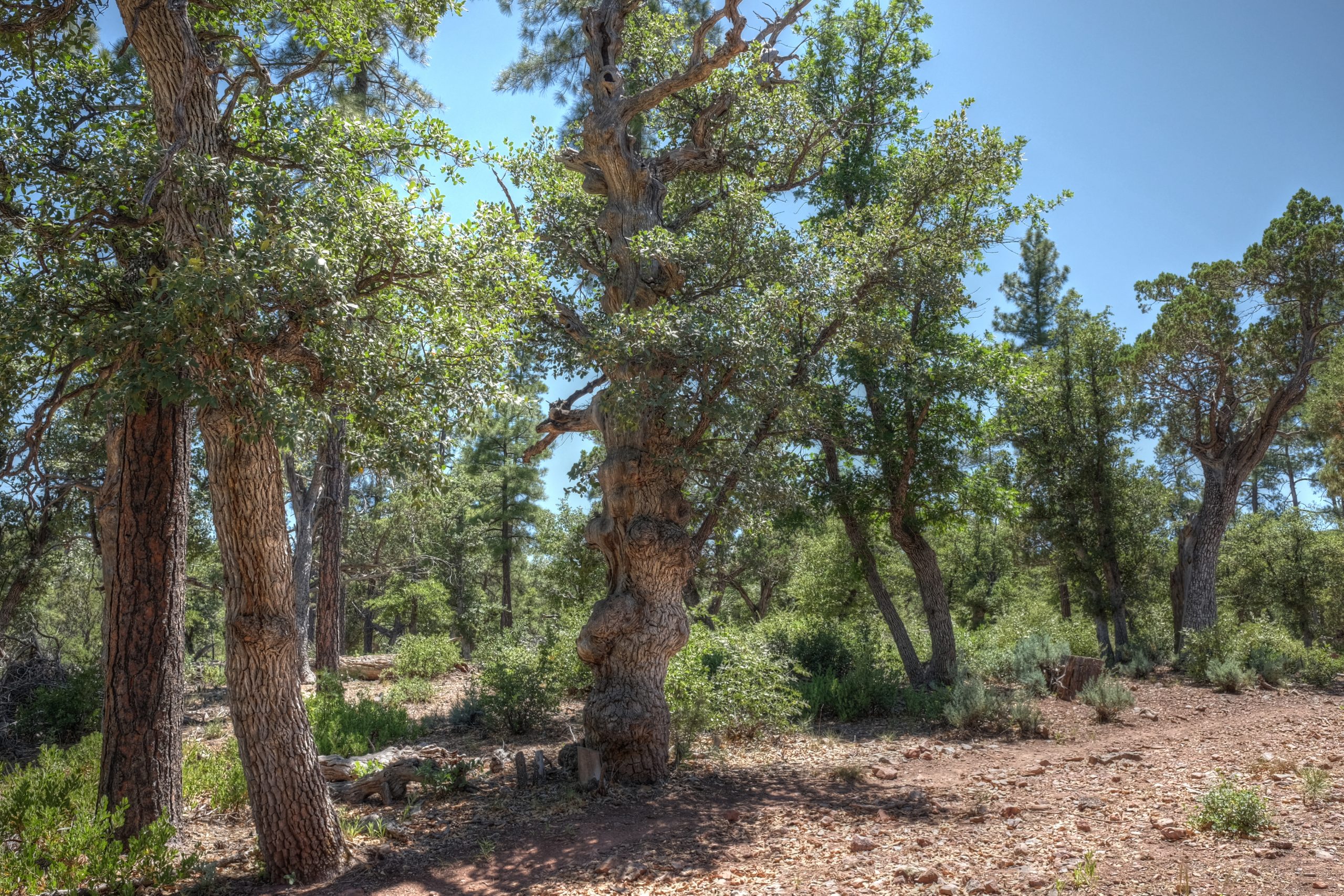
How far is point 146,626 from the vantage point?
251 inches

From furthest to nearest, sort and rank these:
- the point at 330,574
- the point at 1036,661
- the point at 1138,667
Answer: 1. the point at 330,574
2. the point at 1138,667
3. the point at 1036,661

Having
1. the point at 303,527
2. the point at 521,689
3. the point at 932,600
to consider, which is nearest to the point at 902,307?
the point at 932,600

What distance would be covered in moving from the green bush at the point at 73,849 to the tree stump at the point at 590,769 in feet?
10.0

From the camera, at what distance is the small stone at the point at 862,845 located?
215 inches

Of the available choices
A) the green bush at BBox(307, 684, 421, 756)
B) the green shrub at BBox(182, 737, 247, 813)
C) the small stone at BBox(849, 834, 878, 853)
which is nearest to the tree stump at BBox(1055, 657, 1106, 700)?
the small stone at BBox(849, 834, 878, 853)

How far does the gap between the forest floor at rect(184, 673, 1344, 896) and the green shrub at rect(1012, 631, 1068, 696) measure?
9.70ft

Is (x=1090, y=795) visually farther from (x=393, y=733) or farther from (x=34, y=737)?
(x=34, y=737)

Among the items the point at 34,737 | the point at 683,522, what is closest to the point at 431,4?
the point at 683,522

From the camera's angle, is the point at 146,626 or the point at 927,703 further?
the point at 927,703

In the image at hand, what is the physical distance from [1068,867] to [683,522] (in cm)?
457

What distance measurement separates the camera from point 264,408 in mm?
4426

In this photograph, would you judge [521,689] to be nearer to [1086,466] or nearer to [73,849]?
[73,849]

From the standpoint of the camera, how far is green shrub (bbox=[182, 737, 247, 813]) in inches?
274

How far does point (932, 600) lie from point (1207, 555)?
21.3 ft
